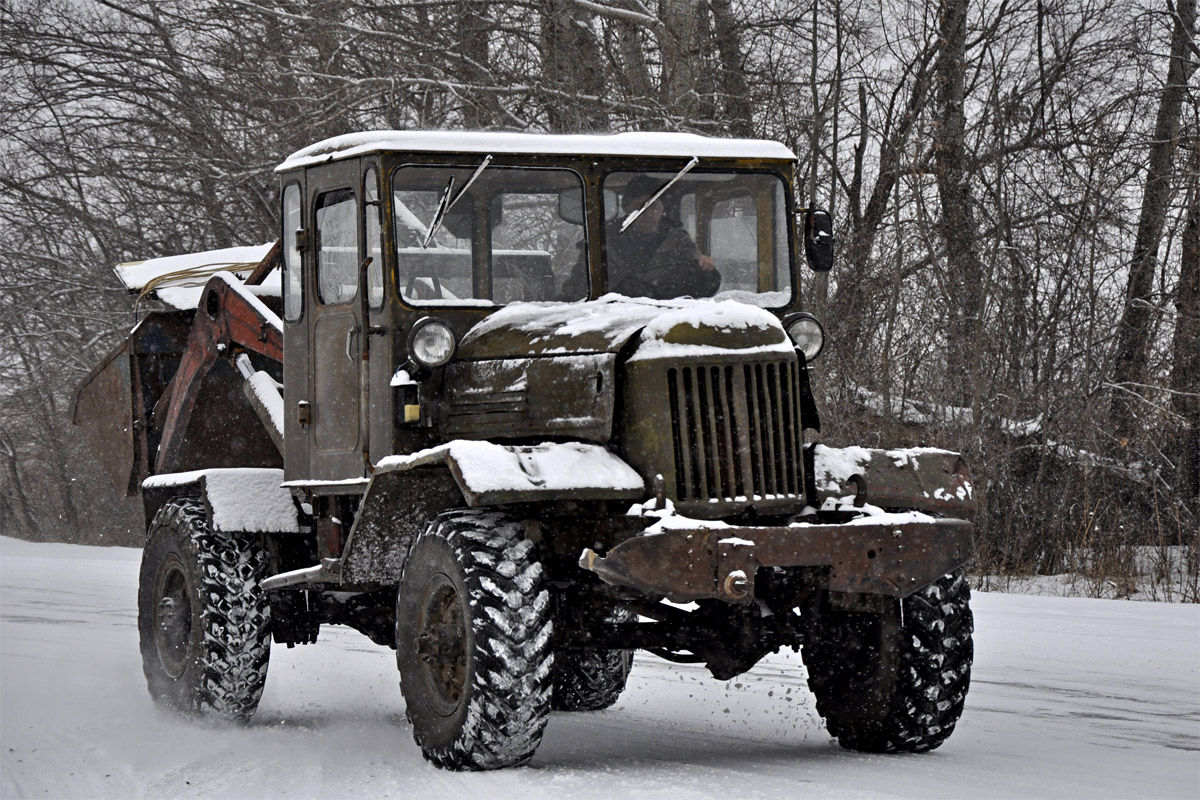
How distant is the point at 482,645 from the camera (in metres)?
5.72

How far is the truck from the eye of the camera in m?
5.89

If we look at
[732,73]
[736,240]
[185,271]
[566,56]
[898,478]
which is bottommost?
[898,478]

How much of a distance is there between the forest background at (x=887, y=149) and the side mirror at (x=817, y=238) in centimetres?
572

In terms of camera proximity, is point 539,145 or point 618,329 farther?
point 539,145

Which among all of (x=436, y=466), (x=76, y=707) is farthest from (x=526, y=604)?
(x=76, y=707)

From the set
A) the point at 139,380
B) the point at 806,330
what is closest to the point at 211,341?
the point at 139,380

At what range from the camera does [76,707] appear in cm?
834

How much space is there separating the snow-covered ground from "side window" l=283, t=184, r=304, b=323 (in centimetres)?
203

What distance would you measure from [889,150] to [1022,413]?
3.62 m

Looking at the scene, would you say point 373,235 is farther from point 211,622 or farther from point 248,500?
point 211,622

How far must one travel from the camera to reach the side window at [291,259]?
7797 millimetres

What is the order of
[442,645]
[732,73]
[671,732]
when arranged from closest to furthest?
[442,645], [671,732], [732,73]

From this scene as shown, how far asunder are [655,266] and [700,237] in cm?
29

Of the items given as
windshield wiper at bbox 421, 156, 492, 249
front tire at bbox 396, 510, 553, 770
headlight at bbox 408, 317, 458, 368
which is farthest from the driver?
front tire at bbox 396, 510, 553, 770
